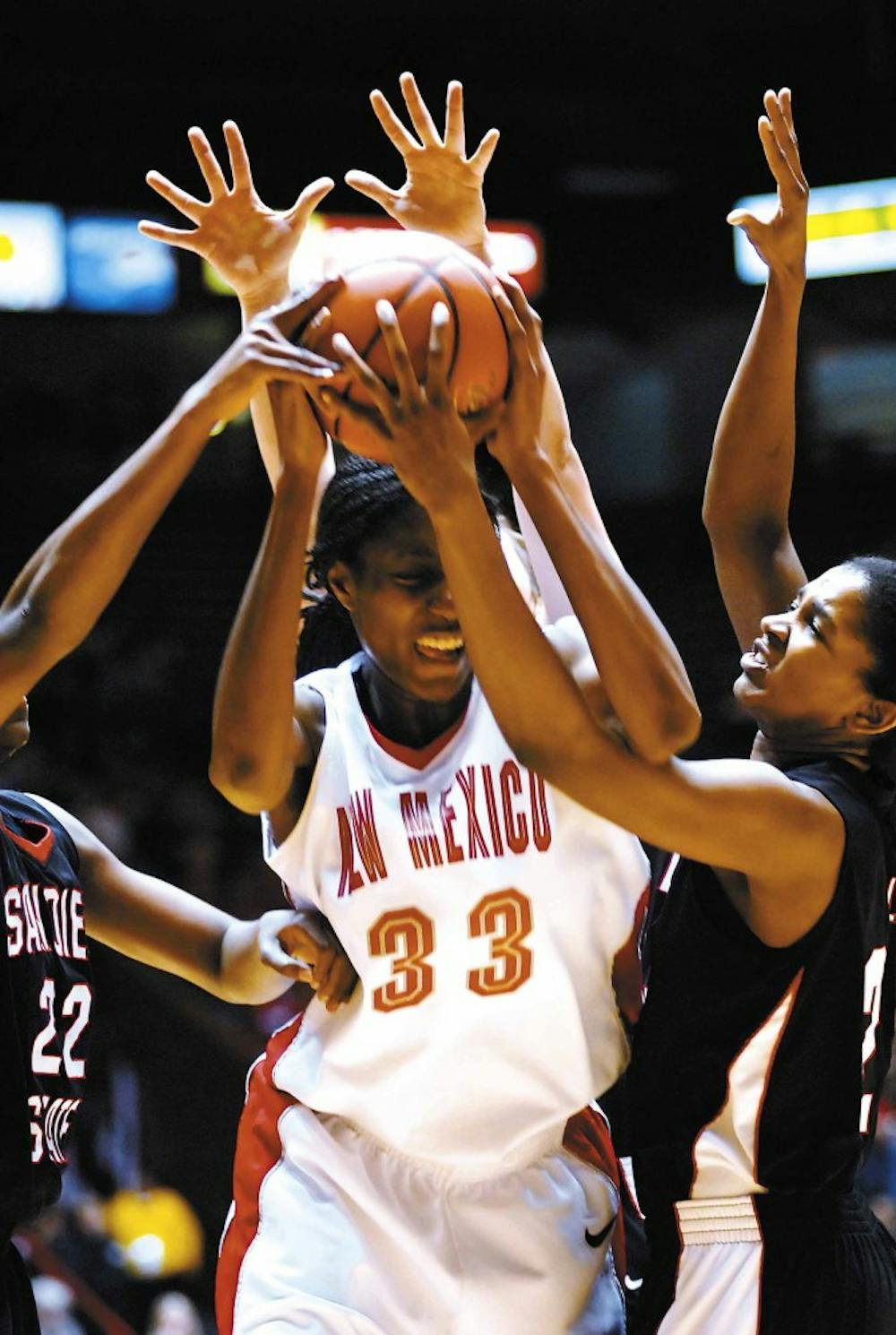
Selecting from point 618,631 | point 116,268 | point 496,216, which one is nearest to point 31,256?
point 116,268

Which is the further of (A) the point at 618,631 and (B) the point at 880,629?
(B) the point at 880,629

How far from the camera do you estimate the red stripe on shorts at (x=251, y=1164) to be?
115 inches

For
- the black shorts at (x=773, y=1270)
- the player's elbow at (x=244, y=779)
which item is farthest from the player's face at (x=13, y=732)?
the black shorts at (x=773, y=1270)

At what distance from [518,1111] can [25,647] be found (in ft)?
3.38

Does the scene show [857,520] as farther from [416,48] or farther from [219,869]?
[219,869]

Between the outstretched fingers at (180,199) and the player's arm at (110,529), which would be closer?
the player's arm at (110,529)

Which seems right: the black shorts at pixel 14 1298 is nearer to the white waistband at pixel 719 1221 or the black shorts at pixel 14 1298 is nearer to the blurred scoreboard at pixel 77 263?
the white waistband at pixel 719 1221

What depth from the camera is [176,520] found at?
12.9 meters

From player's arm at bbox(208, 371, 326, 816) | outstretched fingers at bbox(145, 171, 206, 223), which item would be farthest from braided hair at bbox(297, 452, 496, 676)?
outstretched fingers at bbox(145, 171, 206, 223)

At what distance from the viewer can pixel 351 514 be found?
9.84ft

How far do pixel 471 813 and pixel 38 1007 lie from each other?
30.9 inches

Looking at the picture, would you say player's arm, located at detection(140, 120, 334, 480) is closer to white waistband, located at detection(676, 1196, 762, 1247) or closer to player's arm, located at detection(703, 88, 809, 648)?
player's arm, located at detection(703, 88, 809, 648)

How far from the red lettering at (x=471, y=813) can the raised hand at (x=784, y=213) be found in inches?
44.1

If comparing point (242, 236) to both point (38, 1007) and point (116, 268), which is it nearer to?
point (38, 1007)
